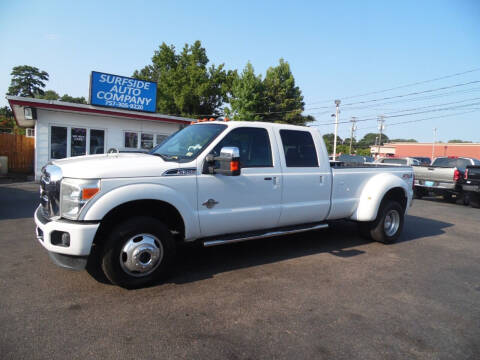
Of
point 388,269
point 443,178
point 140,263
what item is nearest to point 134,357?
point 140,263

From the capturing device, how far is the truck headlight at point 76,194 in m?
3.35

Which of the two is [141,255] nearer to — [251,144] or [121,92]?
[251,144]

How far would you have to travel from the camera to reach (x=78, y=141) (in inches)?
570

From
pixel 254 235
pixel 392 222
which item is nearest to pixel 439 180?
pixel 392 222

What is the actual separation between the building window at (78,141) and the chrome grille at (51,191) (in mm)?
11573

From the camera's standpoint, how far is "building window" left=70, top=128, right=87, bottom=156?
14320 millimetres

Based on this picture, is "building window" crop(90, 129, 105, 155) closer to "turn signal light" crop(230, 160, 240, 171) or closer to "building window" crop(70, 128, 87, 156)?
"building window" crop(70, 128, 87, 156)

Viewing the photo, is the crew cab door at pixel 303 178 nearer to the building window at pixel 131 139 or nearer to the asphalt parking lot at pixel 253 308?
the asphalt parking lot at pixel 253 308

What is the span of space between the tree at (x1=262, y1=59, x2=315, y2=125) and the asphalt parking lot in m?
29.9

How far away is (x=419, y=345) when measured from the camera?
9.52ft

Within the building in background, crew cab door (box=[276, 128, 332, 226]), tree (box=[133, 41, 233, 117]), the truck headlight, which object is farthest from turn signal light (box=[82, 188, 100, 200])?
the building in background

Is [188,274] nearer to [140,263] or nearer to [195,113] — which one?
[140,263]

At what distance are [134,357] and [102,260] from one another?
1.29m

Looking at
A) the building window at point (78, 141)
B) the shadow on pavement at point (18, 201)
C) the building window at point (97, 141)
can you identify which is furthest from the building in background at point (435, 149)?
the shadow on pavement at point (18, 201)
